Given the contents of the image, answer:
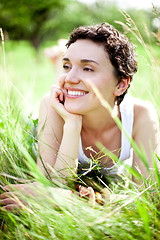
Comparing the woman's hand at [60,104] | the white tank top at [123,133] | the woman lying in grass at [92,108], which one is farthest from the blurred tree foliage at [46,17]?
the woman's hand at [60,104]

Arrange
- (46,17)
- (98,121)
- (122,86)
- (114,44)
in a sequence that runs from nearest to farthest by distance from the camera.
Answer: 1. (114,44)
2. (122,86)
3. (98,121)
4. (46,17)

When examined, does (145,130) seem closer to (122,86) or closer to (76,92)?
(122,86)

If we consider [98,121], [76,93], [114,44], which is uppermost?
[114,44]

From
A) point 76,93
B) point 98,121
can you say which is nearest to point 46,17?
point 98,121

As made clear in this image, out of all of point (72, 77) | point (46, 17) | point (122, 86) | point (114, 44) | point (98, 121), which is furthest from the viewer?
point (46, 17)

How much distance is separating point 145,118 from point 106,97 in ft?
1.28

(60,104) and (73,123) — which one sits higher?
(60,104)

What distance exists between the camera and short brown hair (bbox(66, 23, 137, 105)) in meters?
2.20

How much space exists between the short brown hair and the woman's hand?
431mm

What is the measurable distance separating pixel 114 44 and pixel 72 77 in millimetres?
454

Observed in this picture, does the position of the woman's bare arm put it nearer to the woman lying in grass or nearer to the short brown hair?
the woman lying in grass

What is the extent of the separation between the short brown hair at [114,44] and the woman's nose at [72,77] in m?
0.31

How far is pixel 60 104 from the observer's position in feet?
7.42

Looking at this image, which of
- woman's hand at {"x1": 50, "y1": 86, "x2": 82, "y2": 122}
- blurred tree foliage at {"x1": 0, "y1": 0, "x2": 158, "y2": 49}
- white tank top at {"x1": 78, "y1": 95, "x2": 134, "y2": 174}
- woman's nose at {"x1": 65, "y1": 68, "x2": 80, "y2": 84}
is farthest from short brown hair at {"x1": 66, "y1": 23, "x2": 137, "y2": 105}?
blurred tree foliage at {"x1": 0, "y1": 0, "x2": 158, "y2": 49}
